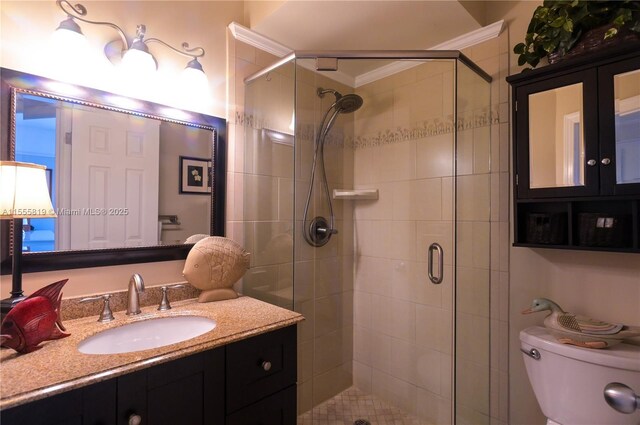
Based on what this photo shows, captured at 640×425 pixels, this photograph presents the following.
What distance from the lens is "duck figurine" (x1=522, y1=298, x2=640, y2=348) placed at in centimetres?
122

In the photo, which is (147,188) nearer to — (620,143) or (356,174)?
(356,174)

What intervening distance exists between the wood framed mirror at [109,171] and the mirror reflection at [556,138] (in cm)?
158

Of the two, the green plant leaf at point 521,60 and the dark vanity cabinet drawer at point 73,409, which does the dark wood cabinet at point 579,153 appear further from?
the dark vanity cabinet drawer at point 73,409

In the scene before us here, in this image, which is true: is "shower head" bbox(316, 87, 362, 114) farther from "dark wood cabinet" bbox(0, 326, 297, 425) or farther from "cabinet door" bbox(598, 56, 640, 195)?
"dark wood cabinet" bbox(0, 326, 297, 425)

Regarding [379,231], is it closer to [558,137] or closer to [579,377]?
[558,137]

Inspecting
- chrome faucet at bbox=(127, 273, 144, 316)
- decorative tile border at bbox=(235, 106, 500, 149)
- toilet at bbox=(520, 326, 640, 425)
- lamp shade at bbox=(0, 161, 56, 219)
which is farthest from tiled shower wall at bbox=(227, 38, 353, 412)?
toilet at bbox=(520, 326, 640, 425)

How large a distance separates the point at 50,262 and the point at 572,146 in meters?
2.20

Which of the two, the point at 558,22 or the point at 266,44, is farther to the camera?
the point at 266,44

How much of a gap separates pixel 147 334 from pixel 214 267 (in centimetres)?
37

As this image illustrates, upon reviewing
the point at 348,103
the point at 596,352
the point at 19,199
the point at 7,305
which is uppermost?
the point at 348,103

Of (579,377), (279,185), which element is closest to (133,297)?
(279,185)

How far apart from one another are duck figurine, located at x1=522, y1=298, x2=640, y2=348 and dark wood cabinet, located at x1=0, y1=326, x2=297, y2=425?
1147 millimetres

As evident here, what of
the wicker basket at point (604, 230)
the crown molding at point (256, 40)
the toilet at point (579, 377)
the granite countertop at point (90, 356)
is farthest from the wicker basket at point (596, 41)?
the granite countertop at point (90, 356)

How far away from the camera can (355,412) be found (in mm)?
2016
